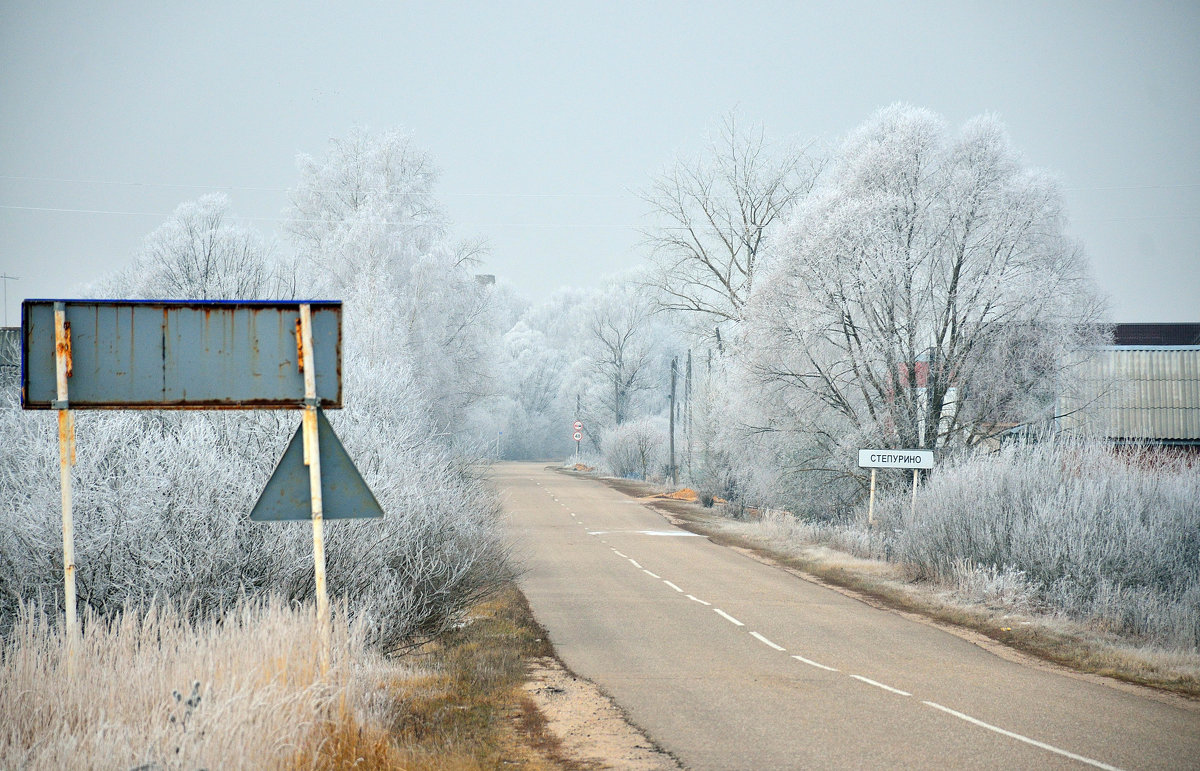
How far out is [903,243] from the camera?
86.7 feet

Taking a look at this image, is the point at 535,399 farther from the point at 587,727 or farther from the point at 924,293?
the point at 587,727

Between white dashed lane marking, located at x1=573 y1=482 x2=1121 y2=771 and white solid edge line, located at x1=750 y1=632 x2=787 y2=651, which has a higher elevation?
white dashed lane marking, located at x1=573 y1=482 x2=1121 y2=771

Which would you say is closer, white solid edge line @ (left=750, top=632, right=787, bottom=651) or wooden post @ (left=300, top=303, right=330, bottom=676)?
wooden post @ (left=300, top=303, right=330, bottom=676)

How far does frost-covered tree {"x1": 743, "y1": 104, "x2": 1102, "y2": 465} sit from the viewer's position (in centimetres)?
2533

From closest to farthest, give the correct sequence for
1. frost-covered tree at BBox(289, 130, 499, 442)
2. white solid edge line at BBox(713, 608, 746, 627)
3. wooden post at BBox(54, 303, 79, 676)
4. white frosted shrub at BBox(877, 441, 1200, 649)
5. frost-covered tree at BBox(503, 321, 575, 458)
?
wooden post at BBox(54, 303, 79, 676)
white frosted shrub at BBox(877, 441, 1200, 649)
white solid edge line at BBox(713, 608, 746, 627)
frost-covered tree at BBox(289, 130, 499, 442)
frost-covered tree at BBox(503, 321, 575, 458)

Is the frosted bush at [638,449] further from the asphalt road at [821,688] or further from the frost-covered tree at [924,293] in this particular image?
the asphalt road at [821,688]

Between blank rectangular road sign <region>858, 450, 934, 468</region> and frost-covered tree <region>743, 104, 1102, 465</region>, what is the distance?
3637 millimetres

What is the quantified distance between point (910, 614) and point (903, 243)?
1340 cm

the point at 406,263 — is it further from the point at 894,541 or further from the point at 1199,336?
the point at 1199,336

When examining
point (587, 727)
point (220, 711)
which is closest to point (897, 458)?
point (587, 727)

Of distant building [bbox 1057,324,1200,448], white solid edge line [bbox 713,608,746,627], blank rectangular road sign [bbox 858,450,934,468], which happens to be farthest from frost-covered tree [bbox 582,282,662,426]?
white solid edge line [bbox 713,608,746,627]

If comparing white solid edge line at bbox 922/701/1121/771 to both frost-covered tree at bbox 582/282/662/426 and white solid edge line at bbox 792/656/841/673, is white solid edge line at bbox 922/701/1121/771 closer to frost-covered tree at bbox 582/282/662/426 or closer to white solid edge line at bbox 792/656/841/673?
white solid edge line at bbox 792/656/841/673

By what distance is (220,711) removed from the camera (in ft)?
16.4

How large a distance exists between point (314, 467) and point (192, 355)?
1.18m
